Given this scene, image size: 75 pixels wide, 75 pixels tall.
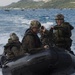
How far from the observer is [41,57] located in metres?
8.49

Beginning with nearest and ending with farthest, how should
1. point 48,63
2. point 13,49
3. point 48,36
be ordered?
point 48,63 < point 13,49 < point 48,36

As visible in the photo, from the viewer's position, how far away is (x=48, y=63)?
8438 millimetres

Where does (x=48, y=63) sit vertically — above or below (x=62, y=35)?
below

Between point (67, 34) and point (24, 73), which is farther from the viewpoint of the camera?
point (67, 34)

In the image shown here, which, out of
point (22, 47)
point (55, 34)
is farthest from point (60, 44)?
point (22, 47)

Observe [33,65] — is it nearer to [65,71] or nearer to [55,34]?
[65,71]

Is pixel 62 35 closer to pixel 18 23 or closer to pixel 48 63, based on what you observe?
pixel 48 63

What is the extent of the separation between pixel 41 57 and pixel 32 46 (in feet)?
1.23

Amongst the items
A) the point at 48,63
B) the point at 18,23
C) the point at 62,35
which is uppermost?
the point at 62,35

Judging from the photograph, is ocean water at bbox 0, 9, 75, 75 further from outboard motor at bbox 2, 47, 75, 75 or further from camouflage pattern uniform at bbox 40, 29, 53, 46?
outboard motor at bbox 2, 47, 75, 75

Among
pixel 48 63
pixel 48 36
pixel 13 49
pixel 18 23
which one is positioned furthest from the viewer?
pixel 18 23

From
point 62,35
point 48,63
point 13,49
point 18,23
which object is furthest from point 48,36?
point 18,23

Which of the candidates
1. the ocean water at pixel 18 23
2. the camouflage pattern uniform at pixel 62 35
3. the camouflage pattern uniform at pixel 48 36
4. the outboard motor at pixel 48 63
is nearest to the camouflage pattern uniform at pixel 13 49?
the camouflage pattern uniform at pixel 48 36

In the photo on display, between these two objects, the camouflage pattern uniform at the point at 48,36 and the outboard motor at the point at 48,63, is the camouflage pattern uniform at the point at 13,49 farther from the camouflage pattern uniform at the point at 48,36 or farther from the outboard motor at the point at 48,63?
Answer: the outboard motor at the point at 48,63
